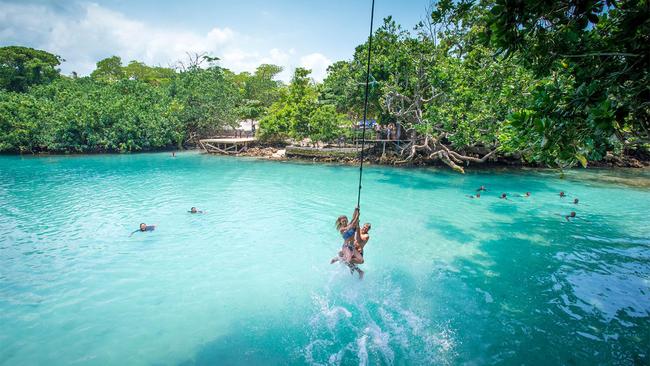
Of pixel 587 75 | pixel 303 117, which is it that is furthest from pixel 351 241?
pixel 303 117

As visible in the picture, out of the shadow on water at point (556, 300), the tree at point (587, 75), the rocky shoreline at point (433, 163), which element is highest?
the tree at point (587, 75)

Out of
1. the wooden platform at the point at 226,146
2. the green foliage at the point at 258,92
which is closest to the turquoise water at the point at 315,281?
the wooden platform at the point at 226,146

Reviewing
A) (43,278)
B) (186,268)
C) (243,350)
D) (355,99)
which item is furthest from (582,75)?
(355,99)

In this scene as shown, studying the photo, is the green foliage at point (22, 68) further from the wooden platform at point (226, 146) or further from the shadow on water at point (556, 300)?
the shadow on water at point (556, 300)

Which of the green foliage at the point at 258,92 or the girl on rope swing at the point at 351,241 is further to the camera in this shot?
the green foliage at the point at 258,92

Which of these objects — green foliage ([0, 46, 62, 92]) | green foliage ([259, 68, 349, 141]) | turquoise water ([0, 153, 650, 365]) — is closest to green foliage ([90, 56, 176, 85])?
green foliage ([0, 46, 62, 92])

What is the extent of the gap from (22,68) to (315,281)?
5543cm

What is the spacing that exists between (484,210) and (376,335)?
10.7 metres

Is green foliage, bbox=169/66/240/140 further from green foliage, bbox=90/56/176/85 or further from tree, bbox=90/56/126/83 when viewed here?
tree, bbox=90/56/126/83

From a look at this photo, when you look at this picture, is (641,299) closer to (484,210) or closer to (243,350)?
(484,210)

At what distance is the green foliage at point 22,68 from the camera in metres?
38.9

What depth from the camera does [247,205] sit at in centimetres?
1504

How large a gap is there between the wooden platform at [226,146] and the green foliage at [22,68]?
27.6 m

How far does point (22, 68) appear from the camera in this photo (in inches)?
1603
